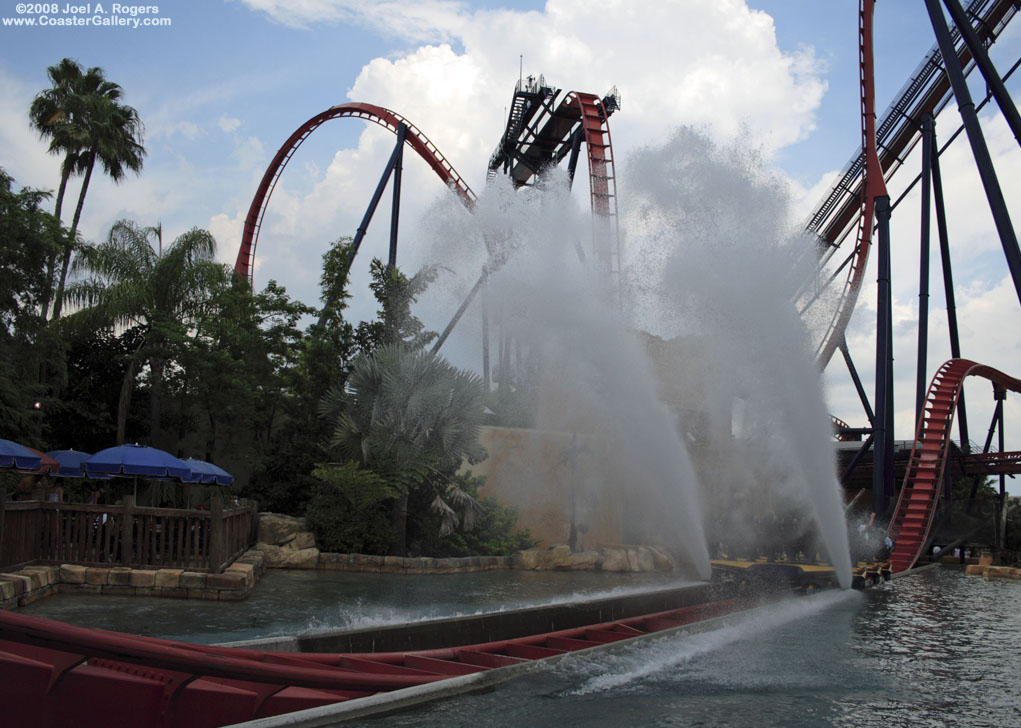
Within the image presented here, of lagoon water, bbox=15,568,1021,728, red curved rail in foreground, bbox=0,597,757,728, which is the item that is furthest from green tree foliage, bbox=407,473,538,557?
red curved rail in foreground, bbox=0,597,757,728

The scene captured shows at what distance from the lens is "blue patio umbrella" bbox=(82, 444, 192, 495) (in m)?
12.2

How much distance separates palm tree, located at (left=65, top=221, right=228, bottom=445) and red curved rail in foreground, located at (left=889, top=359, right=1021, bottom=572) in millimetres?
19078

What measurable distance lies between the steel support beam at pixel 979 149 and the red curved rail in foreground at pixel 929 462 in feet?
21.2

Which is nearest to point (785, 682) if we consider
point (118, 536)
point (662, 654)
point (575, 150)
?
point (662, 654)

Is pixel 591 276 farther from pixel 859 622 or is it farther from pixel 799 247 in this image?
pixel 859 622

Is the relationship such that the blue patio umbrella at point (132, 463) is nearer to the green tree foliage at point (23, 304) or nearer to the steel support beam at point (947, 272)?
the green tree foliage at point (23, 304)

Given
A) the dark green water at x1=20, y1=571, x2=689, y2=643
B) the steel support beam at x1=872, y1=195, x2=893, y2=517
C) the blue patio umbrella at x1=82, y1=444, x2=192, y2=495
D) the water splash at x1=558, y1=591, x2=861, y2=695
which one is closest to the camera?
the water splash at x1=558, y1=591, x2=861, y2=695

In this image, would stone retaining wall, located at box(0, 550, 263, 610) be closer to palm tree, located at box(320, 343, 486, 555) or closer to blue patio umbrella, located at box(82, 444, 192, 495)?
blue patio umbrella, located at box(82, 444, 192, 495)

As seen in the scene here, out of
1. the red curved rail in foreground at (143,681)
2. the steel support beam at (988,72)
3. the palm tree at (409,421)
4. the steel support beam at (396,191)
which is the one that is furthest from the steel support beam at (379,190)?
the red curved rail in foreground at (143,681)

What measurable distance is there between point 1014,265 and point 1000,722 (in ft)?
50.5

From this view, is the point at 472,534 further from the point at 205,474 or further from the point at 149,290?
the point at 149,290

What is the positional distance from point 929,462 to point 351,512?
1683cm

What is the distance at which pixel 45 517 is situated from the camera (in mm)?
10148

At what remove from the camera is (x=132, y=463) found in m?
12.4
